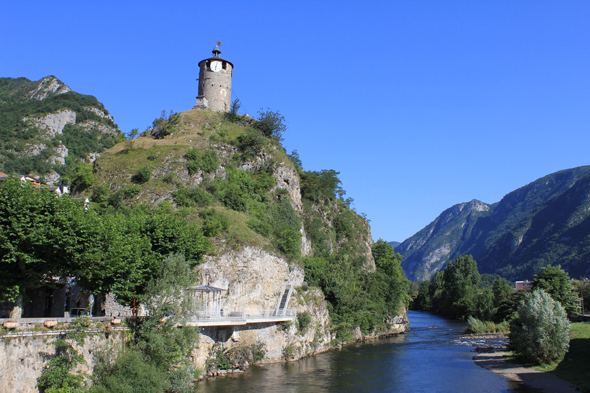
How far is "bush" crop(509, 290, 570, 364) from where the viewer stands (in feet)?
150

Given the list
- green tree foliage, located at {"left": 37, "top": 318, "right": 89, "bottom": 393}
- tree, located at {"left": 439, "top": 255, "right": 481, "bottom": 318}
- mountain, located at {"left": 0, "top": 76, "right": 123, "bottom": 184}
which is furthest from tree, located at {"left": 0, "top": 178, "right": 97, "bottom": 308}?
mountain, located at {"left": 0, "top": 76, "right": 123, "bottom": 184}

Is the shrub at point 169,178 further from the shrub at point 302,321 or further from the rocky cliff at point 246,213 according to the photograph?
the shrub at point 302,321

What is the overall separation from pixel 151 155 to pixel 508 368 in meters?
55.4

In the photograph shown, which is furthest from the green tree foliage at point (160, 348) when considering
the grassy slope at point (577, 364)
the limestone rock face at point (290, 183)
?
the limestone rock face at point (290, 183)

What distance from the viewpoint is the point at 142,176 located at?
6412 centimetres

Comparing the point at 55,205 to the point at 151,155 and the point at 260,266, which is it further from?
the point at 151,155

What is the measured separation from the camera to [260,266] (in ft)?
176

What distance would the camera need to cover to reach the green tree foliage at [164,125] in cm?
7925

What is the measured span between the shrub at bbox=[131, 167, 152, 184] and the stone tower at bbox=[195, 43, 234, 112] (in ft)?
87.5

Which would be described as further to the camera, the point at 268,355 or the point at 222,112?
the point at 222,112

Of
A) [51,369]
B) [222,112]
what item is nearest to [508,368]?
[51,369]

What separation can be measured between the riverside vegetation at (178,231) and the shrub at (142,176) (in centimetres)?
16

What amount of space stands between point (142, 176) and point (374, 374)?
135 ft

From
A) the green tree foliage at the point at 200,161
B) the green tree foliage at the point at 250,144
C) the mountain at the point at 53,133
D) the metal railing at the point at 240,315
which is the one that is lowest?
the metal railing at the point at 240,315
